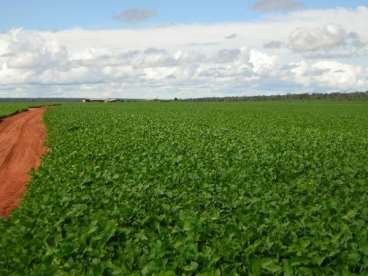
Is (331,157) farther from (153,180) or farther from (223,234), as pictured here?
(223,234)

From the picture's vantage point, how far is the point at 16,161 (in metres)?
20.5

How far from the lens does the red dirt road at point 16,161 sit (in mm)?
14117

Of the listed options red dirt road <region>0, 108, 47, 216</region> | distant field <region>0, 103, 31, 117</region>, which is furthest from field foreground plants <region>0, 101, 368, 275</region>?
distant field <region>0, 103, 31, 117</region>

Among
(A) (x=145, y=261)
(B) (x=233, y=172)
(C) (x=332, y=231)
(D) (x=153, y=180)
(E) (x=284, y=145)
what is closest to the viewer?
(A) (x=145, y=261)

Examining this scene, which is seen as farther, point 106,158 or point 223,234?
point 106,158

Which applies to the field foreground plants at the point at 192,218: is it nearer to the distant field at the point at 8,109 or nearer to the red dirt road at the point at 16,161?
the red dirt road at the point at 16,161

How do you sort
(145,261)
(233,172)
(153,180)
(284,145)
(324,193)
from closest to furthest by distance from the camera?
(145,261), (324,193), (153,180), (233,172), (284,145)

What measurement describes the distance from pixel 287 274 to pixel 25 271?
3.22 metres

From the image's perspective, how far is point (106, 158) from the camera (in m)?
15.9

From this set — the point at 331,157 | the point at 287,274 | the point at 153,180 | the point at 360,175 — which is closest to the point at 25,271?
Answer: the point at 287,274

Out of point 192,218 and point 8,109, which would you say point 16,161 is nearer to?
point 192,218

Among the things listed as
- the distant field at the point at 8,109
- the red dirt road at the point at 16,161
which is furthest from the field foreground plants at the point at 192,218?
the distant field at the point at 8,109

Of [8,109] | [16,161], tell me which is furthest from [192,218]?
[8,109]

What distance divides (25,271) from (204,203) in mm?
3557
